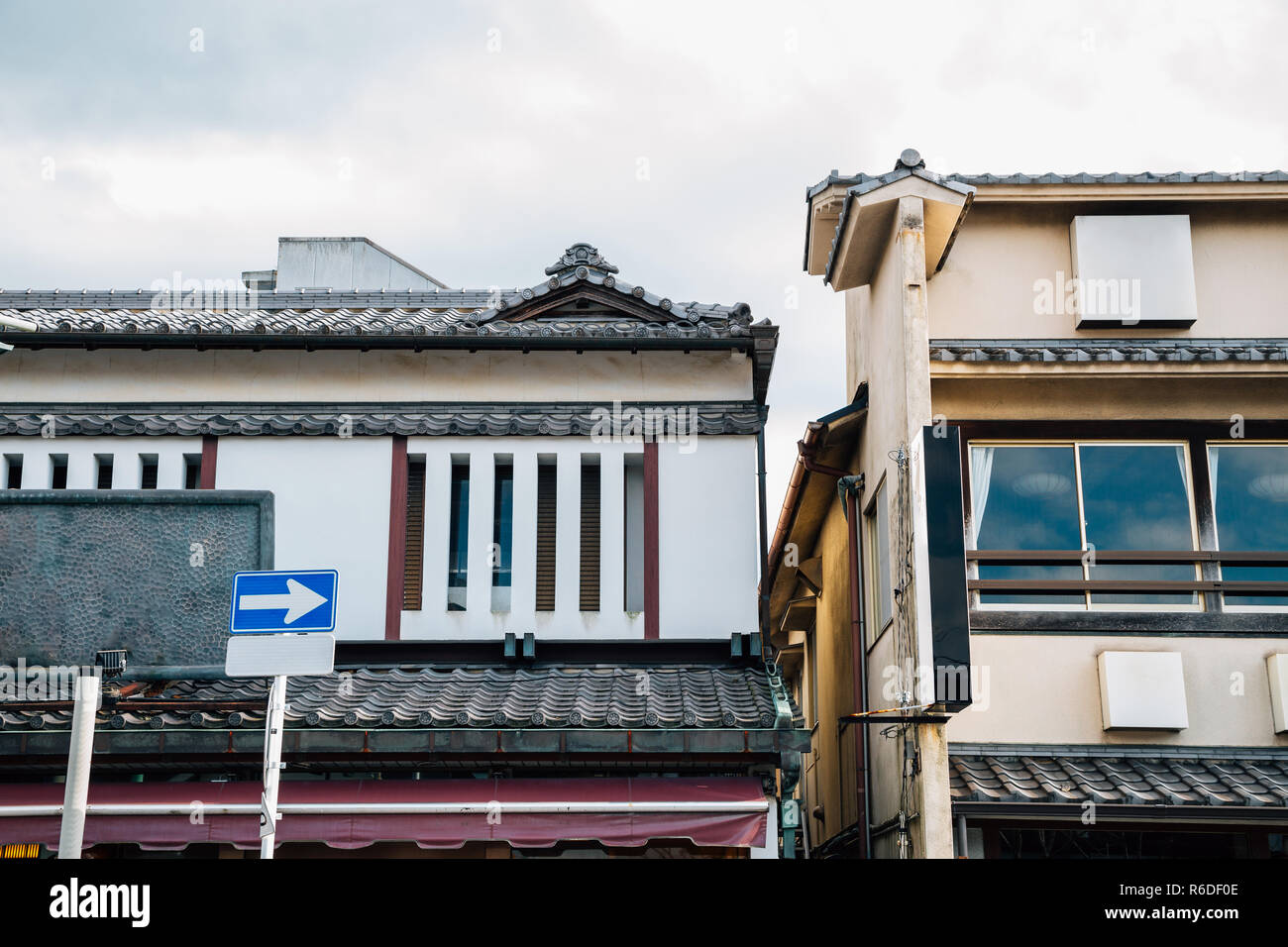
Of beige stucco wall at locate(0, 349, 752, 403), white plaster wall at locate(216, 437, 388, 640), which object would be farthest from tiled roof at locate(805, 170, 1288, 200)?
white plaster wall at locate(216, 437, 388, 640)

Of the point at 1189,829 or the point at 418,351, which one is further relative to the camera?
the point at 418,351

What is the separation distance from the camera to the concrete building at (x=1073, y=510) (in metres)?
10.8

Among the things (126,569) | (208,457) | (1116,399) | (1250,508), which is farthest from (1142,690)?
(208,457)

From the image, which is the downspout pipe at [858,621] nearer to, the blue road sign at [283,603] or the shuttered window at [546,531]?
the shuttered window at [546,531]

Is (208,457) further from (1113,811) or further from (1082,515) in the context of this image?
(1113,811)

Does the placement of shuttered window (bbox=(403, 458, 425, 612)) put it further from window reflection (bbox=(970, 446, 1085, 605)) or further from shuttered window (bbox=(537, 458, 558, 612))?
window reflection (bbox=(970, 446, 1085, 605))

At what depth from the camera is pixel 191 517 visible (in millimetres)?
10930

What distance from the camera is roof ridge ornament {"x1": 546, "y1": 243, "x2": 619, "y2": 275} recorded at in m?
14.9

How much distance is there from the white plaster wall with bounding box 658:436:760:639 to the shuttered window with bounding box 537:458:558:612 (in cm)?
125

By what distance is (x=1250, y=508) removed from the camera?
40.7ft

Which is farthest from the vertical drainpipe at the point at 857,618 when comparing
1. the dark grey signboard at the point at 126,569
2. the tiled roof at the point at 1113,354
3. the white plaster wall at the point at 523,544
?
the dark grey signboard at the point at 126,569
